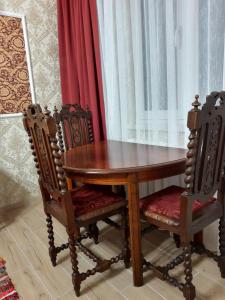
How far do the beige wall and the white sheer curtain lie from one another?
826mm

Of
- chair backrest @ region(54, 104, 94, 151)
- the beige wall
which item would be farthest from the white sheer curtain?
the beige wall

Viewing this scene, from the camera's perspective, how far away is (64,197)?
131 centimetres

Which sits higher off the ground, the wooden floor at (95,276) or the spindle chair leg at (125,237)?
the spindle chair leg at (125,237)

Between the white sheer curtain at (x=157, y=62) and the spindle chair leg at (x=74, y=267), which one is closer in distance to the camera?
the spindle chair leg at (x=74, y=267)

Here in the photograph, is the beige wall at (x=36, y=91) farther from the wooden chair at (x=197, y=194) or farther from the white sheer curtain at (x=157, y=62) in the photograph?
the wooden chair at (x=197, y=194)

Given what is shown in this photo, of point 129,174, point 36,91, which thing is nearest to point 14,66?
point 36,91

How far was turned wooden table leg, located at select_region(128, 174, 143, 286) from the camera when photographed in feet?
4.38

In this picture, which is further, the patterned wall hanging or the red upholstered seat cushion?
the patterned wall hanging


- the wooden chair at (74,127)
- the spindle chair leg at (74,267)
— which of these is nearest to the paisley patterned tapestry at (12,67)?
the wooden chair at (74,127)

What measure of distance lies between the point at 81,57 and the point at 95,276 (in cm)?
209

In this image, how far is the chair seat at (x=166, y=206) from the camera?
4.18ft

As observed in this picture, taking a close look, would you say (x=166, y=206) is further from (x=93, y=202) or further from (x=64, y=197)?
(x=64, y=197)

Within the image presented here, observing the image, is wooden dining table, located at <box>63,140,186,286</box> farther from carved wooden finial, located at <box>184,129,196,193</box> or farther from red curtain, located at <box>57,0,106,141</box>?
red curtain, located at <box>57,0,106,141</box>

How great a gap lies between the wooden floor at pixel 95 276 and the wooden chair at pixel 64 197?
12 cm
